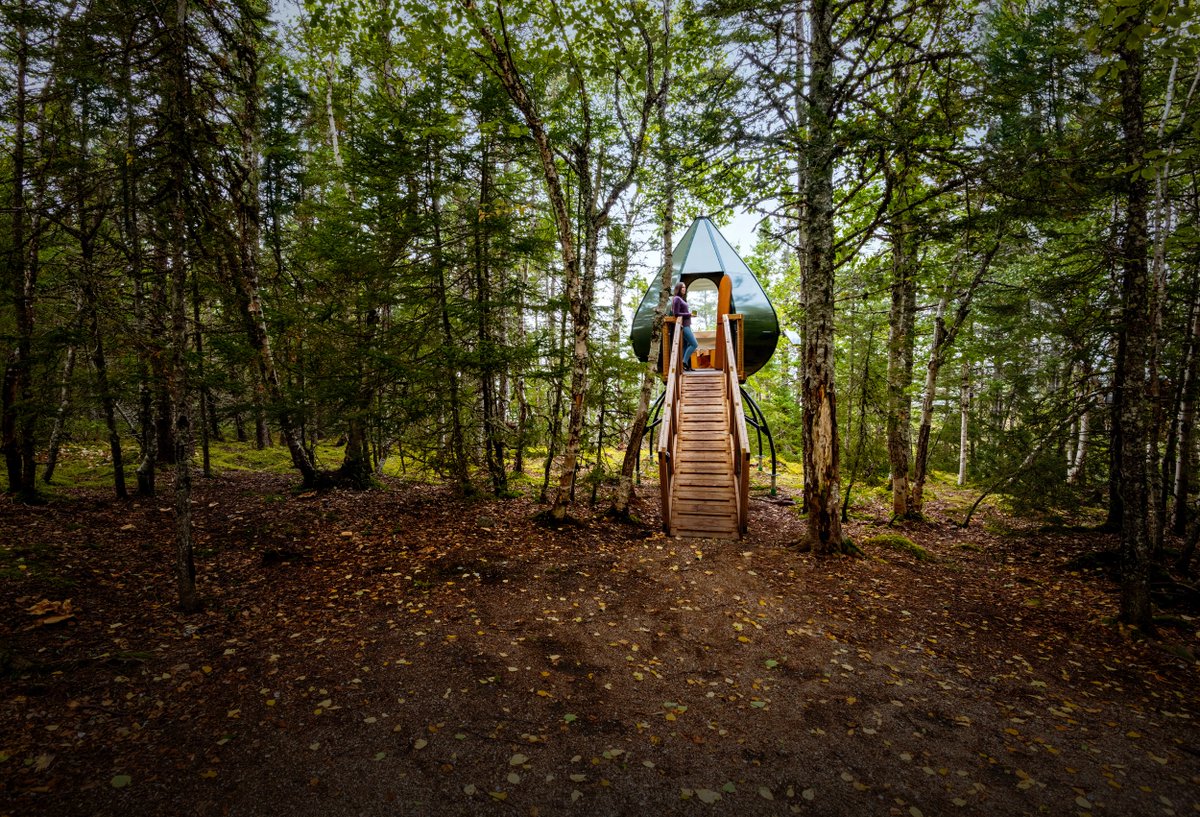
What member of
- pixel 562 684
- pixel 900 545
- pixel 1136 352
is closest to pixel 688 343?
pixel 900 545

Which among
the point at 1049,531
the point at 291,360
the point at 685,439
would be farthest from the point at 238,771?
the point at 1049,531

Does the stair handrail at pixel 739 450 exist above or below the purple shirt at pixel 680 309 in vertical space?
below

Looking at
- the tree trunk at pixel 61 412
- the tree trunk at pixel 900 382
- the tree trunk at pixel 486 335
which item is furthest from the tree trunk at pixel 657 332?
the tree trunk at pixel 61 412

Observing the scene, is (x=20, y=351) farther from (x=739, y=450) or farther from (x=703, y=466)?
(x=739, y=450)

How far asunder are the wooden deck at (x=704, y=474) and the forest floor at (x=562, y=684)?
0.92m

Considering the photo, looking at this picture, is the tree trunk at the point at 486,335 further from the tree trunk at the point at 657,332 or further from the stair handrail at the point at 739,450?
the stair handrail at the point at 739,450

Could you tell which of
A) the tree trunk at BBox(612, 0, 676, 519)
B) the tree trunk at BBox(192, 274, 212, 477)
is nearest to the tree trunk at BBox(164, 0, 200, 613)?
the tree trunk at BBox(192, 274, 212, 477)

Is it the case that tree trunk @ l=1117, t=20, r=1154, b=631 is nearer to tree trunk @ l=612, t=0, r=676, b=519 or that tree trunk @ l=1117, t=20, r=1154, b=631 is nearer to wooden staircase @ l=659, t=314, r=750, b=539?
wooden staircase @ l=659, t=314, r=750, b=539

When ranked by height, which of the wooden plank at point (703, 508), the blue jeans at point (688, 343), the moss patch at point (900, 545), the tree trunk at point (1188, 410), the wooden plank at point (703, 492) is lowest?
the moss patch at point (900, 545)

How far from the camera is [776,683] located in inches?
136

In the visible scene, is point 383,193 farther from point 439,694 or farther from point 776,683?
point 776,683

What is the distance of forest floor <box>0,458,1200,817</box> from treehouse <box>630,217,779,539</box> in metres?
1.06

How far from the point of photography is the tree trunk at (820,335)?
5.32 m

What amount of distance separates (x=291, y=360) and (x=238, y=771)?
773 centimetres
